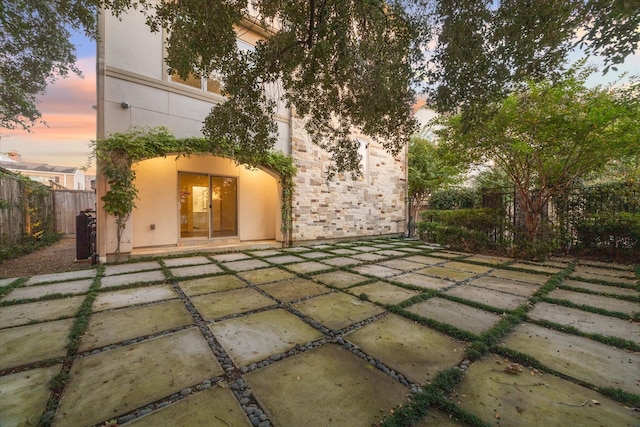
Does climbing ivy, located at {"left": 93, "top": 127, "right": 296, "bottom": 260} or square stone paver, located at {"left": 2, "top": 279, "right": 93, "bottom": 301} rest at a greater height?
climbing ivy, located at {"left": 93, "top": 127, "right": 296, "bottom": 260}

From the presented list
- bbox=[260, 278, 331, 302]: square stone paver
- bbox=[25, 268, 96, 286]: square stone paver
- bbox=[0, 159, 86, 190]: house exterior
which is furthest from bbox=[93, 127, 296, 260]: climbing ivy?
bbox=[0, 159, 86, 190]: house exterior

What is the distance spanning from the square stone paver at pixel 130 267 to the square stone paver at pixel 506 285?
16.4ft

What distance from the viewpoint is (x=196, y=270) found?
3957 mm

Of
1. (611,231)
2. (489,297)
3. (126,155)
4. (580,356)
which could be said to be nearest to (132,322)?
(580,356)

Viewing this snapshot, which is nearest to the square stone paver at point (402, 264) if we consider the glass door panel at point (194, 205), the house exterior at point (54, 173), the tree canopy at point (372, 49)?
the tree canopy at point (372, 49)

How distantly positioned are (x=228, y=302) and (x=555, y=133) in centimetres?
579

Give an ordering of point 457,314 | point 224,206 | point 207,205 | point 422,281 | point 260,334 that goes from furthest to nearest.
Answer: point 224,206
point 207,205
point 422,281
point 457,314
point 260,334

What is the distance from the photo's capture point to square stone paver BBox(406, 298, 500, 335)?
2.07 meters

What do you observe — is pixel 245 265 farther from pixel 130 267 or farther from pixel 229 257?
pixel 130 267

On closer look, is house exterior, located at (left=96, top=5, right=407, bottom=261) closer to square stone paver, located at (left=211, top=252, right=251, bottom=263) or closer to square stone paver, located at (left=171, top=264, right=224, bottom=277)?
square stone paver, located at (left=211, top=252, right=251, bottom=263)

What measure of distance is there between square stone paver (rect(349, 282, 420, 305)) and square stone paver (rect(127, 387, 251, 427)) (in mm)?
1778

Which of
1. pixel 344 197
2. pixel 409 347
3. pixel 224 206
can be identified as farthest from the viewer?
pixel 344 197

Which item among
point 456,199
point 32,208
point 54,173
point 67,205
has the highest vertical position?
point 54,173

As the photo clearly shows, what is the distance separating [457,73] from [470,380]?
2.69 meters
